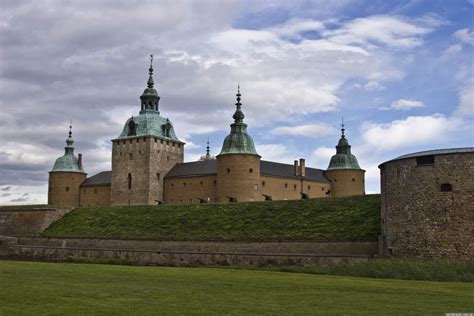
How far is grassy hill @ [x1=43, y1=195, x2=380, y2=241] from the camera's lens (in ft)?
111

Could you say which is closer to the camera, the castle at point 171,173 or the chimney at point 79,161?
the castle at point 171,173

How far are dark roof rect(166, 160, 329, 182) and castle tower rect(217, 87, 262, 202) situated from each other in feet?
16.2

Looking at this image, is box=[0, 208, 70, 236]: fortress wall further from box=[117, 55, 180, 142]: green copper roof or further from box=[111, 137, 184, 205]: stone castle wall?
box=[117, 55, 180, 142]: green copper roof

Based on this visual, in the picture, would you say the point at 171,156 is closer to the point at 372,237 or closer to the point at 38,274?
the point at 372,237

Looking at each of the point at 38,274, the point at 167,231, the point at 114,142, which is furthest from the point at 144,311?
the point at 114,142

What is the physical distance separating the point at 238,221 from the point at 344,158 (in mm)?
34259

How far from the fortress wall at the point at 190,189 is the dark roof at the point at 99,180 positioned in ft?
29.7

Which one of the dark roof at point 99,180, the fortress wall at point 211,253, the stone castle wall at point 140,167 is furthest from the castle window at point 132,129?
the fortress wall at point 211,253

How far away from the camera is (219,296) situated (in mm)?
13867

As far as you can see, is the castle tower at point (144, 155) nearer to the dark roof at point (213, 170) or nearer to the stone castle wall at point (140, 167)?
the stone castle wall at point (140, 167)

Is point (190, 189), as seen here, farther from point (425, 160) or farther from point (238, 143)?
point (425, 160)

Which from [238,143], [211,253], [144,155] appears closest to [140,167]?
[144,155]

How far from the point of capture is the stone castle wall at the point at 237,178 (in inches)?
2242

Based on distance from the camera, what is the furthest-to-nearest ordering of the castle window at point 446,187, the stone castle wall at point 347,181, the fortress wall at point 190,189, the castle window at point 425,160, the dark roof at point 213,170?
the stone castle wall at point 347,181 < the dark roof at point 213,170 < the fortress wall at point 190,189 < the castle window at point 425,160 < the castle window at point 446,187
